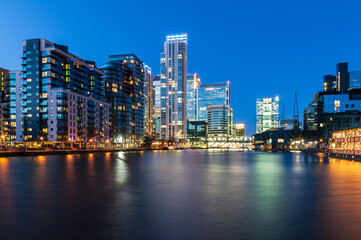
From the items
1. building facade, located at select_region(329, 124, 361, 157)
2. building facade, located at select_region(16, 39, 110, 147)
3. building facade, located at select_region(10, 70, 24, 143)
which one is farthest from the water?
building facade, located at select_region(10, 70, 24, 143)

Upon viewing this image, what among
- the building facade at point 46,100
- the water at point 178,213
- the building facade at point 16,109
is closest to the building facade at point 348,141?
the water at point 178,213

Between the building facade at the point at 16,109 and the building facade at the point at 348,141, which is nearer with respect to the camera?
the building facade at the point at 348,141

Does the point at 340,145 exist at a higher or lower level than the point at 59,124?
lower

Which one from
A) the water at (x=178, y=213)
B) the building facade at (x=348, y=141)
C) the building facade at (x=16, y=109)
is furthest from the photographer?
the building facade at (x=16, y=109)

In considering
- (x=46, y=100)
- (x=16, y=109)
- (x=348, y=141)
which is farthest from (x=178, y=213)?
(x=16, y=109)

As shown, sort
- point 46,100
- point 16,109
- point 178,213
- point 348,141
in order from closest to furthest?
point 178,213 → point 348,141 → point 46,100 → point 16,109

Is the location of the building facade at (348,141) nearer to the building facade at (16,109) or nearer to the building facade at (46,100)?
the building facade at (46,100)

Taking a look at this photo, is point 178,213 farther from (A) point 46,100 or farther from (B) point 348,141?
(A) point 46,100

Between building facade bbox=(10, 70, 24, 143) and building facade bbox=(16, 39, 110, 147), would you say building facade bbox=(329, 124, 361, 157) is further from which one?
building facade bbox=(10, 70, 24, 143)

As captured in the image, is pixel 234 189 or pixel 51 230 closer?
pixel 51 230

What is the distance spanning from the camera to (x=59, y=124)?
480ft

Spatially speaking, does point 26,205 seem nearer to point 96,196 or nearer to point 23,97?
point 96,196

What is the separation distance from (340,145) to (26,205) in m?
121

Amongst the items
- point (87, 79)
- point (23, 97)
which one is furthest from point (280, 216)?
point (87, 79)
